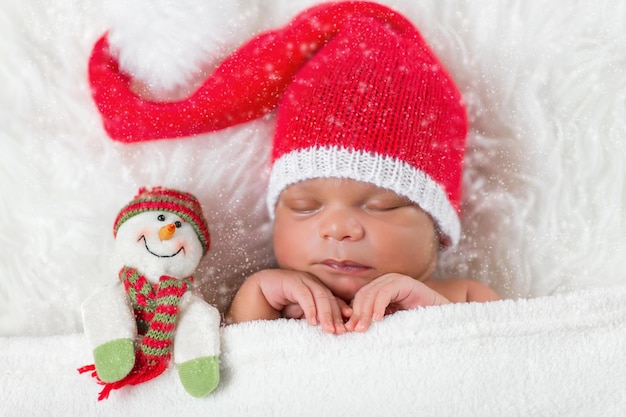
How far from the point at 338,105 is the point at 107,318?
1.50 feet

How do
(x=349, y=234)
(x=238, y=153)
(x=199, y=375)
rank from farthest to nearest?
(x=238, y=153) → (x=349, y=234) → (x=199, y=375)

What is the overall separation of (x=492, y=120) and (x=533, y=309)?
43cm

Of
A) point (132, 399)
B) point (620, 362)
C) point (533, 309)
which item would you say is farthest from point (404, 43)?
point (132, 399)

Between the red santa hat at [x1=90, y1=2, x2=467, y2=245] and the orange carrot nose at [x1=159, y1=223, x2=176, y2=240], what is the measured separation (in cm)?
22

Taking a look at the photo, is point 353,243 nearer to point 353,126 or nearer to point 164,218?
point 353,126

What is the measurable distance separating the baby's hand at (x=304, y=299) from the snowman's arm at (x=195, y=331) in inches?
4.6

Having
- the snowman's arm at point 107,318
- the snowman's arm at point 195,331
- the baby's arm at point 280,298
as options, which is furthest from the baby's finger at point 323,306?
the snowman's arm at point 107,318

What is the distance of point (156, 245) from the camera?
1052mm

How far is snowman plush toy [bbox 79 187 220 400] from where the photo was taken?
3.26ft

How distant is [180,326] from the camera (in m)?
1.03

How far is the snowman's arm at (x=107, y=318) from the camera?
39.6 inches

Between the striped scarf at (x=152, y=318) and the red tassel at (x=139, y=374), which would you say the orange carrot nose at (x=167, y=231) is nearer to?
the striped scarf at (x=152, y=318)

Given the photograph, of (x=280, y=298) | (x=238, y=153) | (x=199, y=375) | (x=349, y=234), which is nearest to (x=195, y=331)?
(x=199, y=375)

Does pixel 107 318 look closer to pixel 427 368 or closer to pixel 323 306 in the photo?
pixel 323 306
